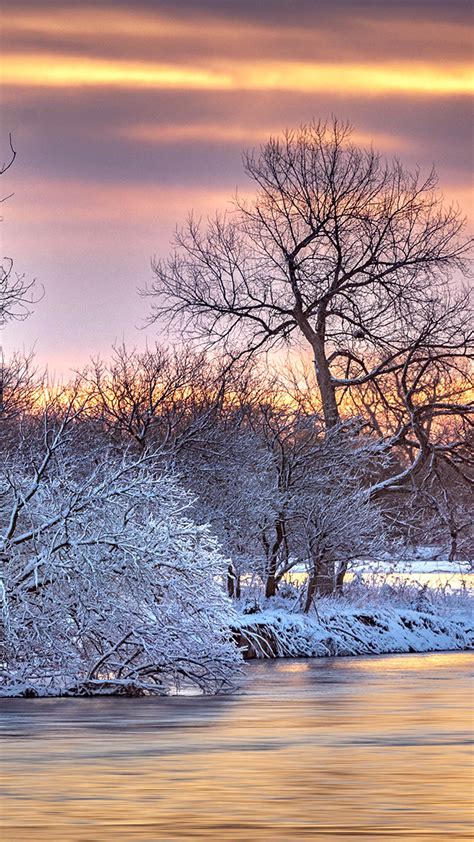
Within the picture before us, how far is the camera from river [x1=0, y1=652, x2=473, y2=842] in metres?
11.7

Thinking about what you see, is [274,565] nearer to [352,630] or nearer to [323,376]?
[352,630]

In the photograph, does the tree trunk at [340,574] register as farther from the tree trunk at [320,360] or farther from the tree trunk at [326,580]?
the tree trunk at [320,360]

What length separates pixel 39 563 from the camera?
2381 cm

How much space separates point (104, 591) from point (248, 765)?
8337 mm

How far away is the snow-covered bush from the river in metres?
0.70

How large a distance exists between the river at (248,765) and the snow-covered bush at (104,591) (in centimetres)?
70

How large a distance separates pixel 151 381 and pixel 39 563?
15.5 m

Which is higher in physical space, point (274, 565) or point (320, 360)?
point (320, 360)

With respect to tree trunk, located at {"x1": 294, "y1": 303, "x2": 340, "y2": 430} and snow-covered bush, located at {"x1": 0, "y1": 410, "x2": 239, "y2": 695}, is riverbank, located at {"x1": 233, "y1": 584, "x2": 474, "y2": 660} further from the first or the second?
snow-covered bush, located at {"x1": 0, "y1": 410, "x2": 239, "y2": 695}

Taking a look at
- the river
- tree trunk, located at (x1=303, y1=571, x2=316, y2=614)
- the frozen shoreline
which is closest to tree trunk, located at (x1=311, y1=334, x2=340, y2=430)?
the frozen shoreline

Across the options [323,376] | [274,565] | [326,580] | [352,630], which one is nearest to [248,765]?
[352,630]

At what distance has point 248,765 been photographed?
16.1 m

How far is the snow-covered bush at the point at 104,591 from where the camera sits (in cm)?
2398

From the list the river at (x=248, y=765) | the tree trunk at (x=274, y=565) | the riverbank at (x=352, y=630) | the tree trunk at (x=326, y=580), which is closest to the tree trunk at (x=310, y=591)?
the riverbank at (x=352, y=630)
